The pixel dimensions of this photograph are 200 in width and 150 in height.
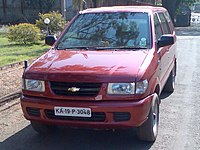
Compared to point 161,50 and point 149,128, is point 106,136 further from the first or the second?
point 161,50

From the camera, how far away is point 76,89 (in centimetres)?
388

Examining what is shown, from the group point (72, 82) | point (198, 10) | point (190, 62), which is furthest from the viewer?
point (198, 10)

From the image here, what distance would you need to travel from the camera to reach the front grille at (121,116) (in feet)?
12.6

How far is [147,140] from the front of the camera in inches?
173

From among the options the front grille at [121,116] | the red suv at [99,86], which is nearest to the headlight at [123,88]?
the red suv at [99,86]

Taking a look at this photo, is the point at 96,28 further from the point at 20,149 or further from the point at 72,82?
the point at 20,149

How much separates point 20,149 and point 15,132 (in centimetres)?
62

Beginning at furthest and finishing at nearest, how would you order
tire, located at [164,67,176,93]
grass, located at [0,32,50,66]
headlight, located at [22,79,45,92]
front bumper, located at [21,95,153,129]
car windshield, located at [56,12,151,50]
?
grass, located at [0,32,50,66], tire, located at [164,67,176,93], car windshield, located at [56,12,151,50], headlight, located at [22,79,45,92], front bumper, located at [21,95,153,129]

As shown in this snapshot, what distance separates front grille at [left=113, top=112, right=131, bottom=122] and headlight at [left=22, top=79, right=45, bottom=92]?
947mm

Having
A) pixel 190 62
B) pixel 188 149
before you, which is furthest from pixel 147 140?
pixel 190 62

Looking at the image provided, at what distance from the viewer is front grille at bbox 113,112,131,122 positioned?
3842 mm

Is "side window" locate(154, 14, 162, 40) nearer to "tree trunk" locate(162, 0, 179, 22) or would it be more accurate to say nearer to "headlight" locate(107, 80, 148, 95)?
"headlight" locate(107, 80, 148, 95)

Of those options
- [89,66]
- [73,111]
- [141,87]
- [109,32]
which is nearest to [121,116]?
[141,87]

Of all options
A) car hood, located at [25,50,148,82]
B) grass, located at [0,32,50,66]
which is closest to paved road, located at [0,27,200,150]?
car hood, located at [25,50,148,82]
